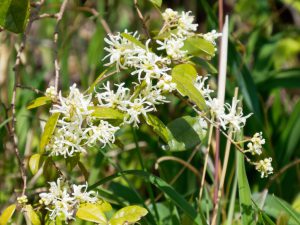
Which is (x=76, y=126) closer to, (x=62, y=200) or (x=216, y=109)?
(x=62, y=200)

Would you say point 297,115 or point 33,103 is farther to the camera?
point 297,115

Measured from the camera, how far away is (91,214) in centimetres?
99

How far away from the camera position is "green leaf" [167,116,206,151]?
1111 mm

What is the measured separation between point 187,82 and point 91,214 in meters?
0.25

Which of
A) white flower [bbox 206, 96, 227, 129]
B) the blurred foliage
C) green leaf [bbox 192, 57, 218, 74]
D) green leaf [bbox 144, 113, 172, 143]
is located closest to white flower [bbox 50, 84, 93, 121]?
green leaf [bbox 144, 113, 172, 143]

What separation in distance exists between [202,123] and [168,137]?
0.10m

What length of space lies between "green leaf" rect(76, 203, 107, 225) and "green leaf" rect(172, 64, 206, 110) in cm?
22

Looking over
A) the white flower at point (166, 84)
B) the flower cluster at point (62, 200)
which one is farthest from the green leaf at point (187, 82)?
the flower cluster at point (62, 200)

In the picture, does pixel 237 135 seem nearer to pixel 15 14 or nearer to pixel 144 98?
pixel 144 98

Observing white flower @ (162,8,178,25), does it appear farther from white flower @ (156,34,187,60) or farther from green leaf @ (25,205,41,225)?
green leaf @ (25,205,41,225)

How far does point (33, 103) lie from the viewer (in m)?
1.07

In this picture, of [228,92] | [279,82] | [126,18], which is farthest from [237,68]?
[126,18]

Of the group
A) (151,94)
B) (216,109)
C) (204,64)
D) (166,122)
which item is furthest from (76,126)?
(166,122)

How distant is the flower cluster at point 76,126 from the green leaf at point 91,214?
8cm
